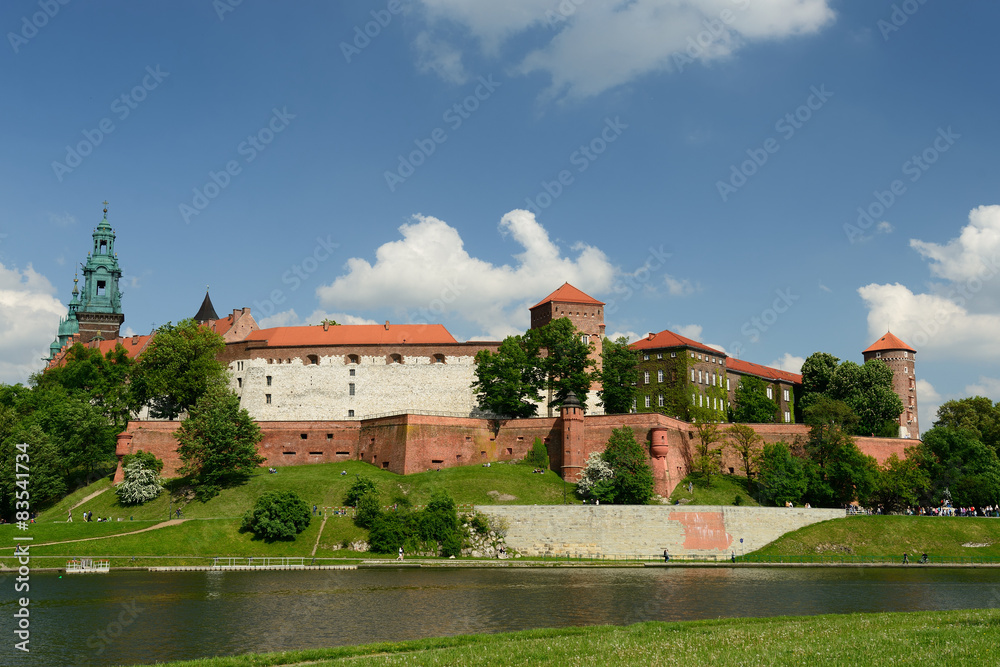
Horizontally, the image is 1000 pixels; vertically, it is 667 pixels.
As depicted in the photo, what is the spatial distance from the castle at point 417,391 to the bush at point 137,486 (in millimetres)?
4559

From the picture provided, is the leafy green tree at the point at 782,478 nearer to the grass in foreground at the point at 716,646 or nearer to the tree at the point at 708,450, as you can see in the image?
the tree at the point at 708,450

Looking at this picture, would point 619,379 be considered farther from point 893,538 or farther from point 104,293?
point 104,293

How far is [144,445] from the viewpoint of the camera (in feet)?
198

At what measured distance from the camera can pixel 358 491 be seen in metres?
52.7

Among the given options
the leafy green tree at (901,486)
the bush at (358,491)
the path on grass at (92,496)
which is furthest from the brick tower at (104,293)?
the leafy green tree at (901,486)

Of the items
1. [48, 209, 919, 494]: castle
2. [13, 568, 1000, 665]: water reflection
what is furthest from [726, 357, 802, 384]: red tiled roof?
[13, 568, 1000, 665]: water reflection

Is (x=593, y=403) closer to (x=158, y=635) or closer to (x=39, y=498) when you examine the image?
(x=39, y=498)

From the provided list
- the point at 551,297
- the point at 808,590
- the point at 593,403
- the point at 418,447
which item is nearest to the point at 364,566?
the point at 418,447

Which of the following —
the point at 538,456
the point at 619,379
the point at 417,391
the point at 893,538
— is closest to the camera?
the point at 893,538

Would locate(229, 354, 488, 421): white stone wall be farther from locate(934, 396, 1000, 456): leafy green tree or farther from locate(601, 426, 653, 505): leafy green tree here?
locate(934, 396, 1000, 456): leafy green tree

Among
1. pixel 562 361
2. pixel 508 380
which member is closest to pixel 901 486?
pixel 562 361

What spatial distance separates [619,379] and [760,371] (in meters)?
28.3

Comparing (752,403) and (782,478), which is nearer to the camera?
(782,478)

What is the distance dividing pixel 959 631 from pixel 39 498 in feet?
189
